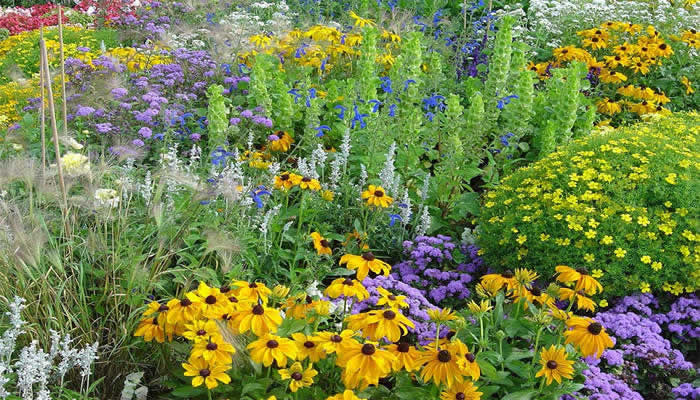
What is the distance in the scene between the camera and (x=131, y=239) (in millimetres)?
3641

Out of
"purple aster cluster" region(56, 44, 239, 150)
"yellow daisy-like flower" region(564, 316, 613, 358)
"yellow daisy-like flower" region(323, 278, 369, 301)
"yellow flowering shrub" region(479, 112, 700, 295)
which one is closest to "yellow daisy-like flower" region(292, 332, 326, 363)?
"yellow daisy-like flower" region(323, 278, 369, 301)

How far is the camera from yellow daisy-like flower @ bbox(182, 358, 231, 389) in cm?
243

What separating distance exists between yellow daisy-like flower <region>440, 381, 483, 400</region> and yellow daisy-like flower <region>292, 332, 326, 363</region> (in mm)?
454

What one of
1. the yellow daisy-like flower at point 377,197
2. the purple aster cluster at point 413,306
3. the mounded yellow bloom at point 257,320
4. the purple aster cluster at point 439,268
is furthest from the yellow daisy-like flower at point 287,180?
the mounded yellow bloom at point 257,320

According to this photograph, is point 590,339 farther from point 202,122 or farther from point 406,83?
point 202,122

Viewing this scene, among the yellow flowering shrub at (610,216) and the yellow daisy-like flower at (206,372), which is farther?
the yellow flowering shrub at (610,216)

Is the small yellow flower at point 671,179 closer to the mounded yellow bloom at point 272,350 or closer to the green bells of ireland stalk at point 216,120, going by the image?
the mounded yellow bloom at point 272,350

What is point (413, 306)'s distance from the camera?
3459mm

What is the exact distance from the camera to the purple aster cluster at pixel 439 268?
398 cm

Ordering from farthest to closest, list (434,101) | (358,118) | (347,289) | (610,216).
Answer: (434,101), (358,118), (610,216), (347,289)

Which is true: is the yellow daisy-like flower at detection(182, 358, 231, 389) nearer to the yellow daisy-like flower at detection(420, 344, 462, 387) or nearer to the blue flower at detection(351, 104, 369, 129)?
the yellow daisy-like flower at detection(420, 344, 462, 387)

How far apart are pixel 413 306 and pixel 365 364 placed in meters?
1.09

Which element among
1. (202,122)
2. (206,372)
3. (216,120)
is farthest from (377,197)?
(202,122)

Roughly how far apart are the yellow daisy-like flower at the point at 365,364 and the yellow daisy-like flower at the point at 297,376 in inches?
4.9
